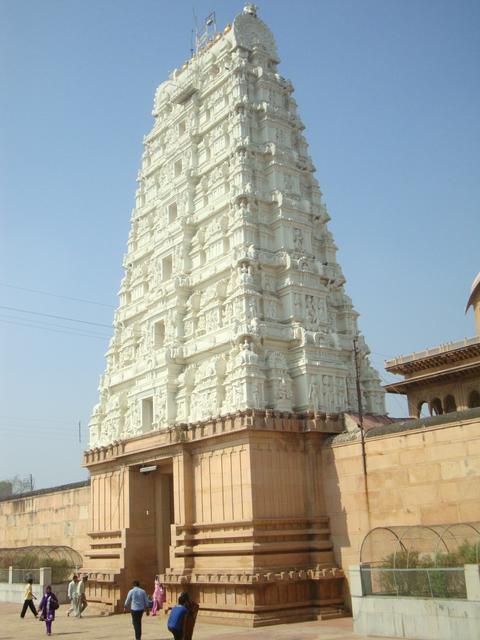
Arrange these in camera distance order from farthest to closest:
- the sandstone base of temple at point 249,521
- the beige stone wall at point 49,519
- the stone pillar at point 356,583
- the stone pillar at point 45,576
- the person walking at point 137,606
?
the beige stone wall at point 49,519, the stone pillar at point 45,576, the sandstone base of temple at point 249,521, the stone pillar at point 356,583, the person walking at point 137,606

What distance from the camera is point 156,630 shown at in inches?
883

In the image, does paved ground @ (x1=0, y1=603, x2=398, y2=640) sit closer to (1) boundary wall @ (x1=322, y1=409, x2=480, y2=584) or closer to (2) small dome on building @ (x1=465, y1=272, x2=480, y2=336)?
(1) boundary wall @ (x1=322, y1=409, x2=480, y2=584)

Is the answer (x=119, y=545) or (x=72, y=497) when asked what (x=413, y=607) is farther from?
(x=72, y=497)

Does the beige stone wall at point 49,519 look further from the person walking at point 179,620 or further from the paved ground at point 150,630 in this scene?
the person walking at point 179,620

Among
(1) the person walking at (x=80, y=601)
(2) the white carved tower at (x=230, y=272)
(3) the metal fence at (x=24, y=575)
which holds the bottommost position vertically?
(1) the person walking at (x=80, y=601)

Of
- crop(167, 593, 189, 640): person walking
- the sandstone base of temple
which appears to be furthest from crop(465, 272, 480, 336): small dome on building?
crop(167, 593, 189, 640): person walking

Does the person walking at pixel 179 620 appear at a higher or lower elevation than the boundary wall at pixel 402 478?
lower

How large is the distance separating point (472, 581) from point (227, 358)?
44.1 feet

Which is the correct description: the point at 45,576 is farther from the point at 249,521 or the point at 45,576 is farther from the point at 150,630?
the point at 249,521

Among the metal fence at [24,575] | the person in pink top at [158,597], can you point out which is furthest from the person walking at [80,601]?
the metal fence at [24,575]

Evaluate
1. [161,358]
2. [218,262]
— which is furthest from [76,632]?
[218,262]

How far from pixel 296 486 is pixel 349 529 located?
2337 millimetres

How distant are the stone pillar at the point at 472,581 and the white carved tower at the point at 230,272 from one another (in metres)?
10.2

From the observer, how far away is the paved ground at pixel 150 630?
1989 centimetres
